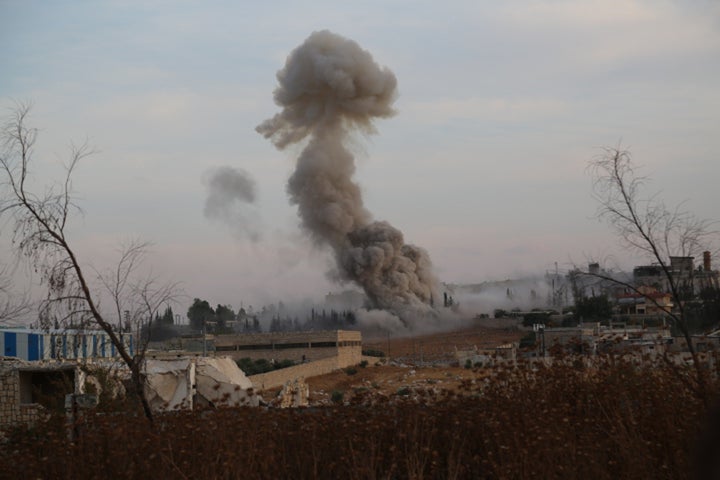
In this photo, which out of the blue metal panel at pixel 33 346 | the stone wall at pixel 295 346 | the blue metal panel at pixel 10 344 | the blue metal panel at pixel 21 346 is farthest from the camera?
the stone wall at pixel 295 346

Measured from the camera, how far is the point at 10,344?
3130 cm

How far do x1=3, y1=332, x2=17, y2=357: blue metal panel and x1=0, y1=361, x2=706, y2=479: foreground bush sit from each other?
68.0 ft

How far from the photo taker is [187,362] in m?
24.4

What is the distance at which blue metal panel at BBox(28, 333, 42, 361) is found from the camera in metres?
31.5

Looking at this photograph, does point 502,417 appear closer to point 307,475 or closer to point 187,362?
point 307,475

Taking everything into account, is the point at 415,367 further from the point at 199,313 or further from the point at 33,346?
the point at 199,313

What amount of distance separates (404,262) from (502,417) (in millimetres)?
64436

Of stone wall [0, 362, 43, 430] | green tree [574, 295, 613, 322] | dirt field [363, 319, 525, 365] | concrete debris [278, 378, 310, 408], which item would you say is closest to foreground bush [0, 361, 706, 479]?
stone wall [0, 362, 43, 430]

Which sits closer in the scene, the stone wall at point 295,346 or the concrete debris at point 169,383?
the concrete debris at point 169,383

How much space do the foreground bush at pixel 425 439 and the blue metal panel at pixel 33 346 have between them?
2071 cm

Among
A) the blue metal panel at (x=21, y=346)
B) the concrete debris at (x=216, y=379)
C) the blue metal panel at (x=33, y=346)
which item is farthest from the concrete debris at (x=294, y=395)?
the blue metal panel at (x=21, y=346)

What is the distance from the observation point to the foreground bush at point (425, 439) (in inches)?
358

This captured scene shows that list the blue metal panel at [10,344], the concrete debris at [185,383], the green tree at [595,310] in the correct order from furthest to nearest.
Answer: the green tree at [595,310]
the blue metal panel at [10,344]
the concrete debris at [185,383]

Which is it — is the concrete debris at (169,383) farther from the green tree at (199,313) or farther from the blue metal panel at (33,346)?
the green tree at (199,313)
